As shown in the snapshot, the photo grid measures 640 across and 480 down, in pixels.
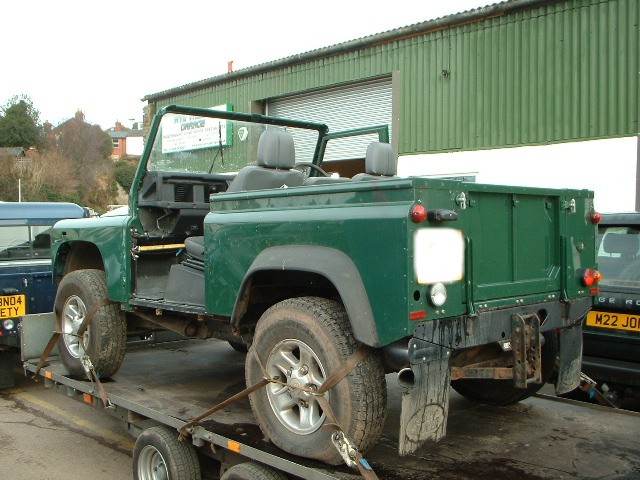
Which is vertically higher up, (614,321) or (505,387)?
(614,321)

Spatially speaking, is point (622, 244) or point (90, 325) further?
point (622, 244)

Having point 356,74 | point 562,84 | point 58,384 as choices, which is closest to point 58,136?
point 356,74

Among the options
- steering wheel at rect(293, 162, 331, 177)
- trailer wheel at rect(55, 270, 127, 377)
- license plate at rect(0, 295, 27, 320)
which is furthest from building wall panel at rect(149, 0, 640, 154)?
trailer wheel at rect(55, 270, 127, 377)

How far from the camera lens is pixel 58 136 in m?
49.0

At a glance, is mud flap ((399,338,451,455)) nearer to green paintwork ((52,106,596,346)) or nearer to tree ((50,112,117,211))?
green paintwork ((52,106,596,346))

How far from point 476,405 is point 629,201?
727 centimetres

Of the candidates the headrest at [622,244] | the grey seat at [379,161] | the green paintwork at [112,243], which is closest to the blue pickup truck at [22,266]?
the green paintwork at [112,243]

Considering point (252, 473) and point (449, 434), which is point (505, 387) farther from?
point (252, 473)

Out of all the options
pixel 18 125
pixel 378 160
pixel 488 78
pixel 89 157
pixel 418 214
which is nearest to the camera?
pixel 418 214

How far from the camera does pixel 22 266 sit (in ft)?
23.4

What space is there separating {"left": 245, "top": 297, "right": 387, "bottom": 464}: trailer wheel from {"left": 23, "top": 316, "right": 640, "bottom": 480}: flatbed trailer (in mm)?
131

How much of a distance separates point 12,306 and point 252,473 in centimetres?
431

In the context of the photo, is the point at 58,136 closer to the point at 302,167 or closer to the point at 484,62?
the point at 484,62

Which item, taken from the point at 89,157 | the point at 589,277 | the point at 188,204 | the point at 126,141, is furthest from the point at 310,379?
the point at 126,141
